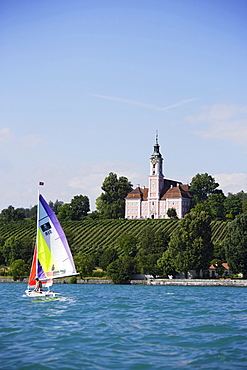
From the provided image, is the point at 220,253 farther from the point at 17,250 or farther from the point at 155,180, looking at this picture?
the point at 155,180

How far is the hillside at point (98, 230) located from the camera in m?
123

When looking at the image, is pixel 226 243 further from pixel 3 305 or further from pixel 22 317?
pixel 22 317

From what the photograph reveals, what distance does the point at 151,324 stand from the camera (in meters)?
28.1

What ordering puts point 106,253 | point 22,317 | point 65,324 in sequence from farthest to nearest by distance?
1. point 106,253
2. point 22,317
3. point 65,324

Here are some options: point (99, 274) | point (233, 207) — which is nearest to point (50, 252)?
point (99, 274)

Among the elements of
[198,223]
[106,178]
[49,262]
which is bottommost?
[49,262]

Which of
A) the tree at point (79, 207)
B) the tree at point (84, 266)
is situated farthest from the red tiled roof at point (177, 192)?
the tree at point (84, 266)

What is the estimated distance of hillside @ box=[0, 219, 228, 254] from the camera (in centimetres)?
12310

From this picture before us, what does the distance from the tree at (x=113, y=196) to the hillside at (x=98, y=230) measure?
57.0 ft

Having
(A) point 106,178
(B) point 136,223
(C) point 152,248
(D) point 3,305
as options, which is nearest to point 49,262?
(D) point 3,305

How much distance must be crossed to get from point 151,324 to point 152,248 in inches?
2825

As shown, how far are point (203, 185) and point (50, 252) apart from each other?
14000 centimetres

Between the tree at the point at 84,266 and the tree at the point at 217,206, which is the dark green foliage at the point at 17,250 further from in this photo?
the tree at the point at 217,206

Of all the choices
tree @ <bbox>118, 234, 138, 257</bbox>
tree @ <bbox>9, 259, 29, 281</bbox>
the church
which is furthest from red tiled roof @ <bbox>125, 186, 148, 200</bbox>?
tree @ <bbox>9, 259, 29, 281</bbox>
